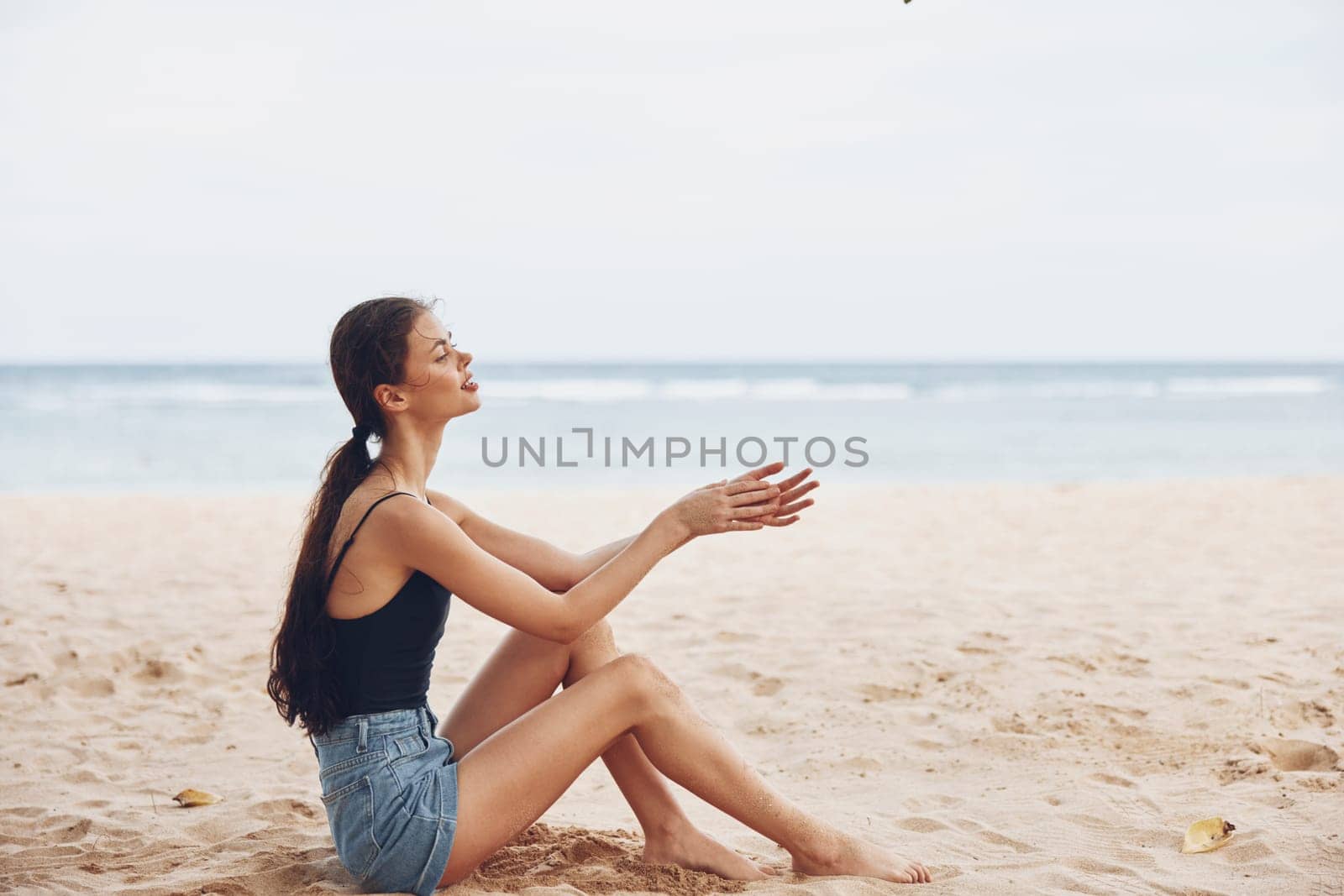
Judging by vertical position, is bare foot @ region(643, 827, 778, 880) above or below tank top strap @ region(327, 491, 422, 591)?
below

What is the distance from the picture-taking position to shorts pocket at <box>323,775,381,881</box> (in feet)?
8.82

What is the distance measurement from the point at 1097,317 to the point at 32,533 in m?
44.2

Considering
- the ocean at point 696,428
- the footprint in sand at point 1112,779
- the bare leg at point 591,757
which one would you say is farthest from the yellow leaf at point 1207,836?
the ocean at point 696,428

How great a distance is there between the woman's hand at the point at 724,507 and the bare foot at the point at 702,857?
0.85 m

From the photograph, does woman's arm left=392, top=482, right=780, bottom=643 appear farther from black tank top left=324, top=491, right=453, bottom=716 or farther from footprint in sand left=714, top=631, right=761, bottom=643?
footprint in sand left=714, top=631, right=761, bottom=643

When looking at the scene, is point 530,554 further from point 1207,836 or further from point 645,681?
point 1207,836

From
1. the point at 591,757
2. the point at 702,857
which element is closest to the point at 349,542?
the point at 591,757

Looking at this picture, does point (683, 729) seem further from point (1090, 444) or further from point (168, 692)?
point (1090, 444)

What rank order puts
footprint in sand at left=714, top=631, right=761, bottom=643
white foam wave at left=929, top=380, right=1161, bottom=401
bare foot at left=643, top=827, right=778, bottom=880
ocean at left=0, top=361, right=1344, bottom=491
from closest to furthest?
1. bare foot at left=643, top=827, right=778, bottom=880
2. footprint in sand at left=714, top=631, right=761, bottom=643
3. ocean at left=0, top=361, right=1344, bottom=491
4. white foam wave at left=929, top=380, right=1161, bottom=401

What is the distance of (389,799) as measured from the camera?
2.67 metres

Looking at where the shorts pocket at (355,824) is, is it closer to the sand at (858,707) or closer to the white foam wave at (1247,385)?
the sand at (858,707)

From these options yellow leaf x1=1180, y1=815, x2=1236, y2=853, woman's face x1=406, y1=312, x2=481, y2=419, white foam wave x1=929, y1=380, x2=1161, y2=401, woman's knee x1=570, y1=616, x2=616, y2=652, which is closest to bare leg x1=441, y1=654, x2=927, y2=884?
woman's knee x1=570, y1=616, x2=616, y2=652

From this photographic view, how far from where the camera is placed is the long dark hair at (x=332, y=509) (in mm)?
2707

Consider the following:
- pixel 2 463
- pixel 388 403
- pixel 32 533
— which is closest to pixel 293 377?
pixel 2 463
